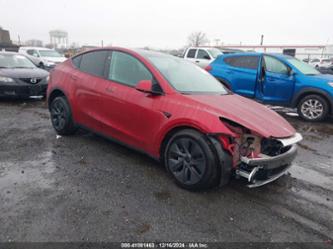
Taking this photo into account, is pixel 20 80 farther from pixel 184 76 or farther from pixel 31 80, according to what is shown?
pixel 184 76

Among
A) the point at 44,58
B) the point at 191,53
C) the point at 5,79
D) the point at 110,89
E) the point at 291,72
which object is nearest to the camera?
the point at 110,89

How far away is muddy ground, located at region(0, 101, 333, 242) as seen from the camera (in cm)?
244

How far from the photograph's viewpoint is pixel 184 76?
3777mm

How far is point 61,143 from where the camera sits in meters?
4.61

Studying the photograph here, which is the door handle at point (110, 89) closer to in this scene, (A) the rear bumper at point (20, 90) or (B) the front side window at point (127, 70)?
(B) the front side window at point (127, 70)

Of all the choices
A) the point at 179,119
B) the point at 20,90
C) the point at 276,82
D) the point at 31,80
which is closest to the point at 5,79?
the point at 20,90

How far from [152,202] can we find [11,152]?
262cm

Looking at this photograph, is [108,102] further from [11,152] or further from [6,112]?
[6,112]

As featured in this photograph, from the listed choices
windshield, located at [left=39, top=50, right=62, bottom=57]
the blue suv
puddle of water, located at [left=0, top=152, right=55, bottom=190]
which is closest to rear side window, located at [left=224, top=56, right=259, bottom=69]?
the blue suv

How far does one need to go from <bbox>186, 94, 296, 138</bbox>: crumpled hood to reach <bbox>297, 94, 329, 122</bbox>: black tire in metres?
3.86

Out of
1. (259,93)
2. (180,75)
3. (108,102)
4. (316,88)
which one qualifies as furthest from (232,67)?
(108,102)

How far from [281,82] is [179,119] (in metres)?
4.94

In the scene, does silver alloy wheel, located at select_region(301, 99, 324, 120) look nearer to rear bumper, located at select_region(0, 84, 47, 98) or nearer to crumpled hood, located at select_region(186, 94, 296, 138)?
crumpled hood, located at select_region(186, 94, 296, 138)

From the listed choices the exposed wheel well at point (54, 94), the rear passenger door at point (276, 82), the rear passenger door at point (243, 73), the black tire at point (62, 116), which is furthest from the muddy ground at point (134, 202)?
the rear passenger door at point (243, 73)
